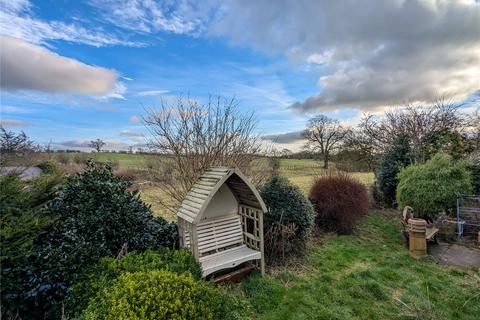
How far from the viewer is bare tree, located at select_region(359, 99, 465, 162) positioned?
43.4 ft

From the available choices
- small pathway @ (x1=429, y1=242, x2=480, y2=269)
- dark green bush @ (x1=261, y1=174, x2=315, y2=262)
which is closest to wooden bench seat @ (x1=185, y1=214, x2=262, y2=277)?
dark green bush @ (x1=261, y1=174, x2=315, y2=262)

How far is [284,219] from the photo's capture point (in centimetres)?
557

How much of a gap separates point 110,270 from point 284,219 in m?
3.69

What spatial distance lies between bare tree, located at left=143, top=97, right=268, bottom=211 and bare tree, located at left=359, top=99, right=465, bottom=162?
9.74 meters

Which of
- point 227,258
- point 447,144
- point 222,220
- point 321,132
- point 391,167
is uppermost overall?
point 321,132

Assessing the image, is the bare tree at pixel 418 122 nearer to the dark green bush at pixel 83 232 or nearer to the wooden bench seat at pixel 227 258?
the wooden bench seat at pixel 227 258

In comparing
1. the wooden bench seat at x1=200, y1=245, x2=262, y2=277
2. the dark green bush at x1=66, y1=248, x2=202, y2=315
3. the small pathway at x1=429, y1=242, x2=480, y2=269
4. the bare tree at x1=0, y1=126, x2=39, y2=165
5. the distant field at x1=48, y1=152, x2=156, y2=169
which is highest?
the bare tree at x1=0, y1=126, x2=39, y2=165

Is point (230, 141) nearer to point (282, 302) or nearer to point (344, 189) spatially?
point (344, 189)

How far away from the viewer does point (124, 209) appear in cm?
374

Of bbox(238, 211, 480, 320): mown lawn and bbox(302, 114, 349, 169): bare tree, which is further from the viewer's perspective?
bbox(302, 114, 349, 169): bare tree

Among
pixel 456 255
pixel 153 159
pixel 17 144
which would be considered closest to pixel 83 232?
pixel 153 159

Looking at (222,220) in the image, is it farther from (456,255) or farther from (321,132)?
(321,132)

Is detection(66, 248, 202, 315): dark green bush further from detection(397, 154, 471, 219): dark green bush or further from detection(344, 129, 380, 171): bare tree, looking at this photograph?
detection(344, 129, 380, 171): bare tree

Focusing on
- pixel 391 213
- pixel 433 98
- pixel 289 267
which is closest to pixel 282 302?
pixel 289 267
